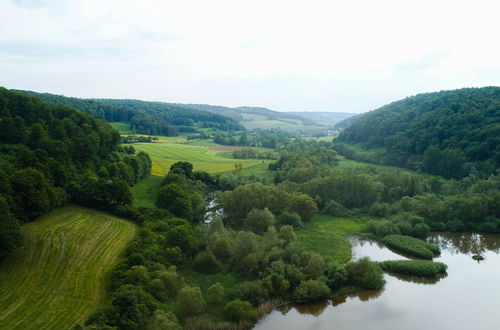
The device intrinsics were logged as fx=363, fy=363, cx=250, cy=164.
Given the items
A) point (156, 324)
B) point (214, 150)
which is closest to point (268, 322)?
point (156, 324)

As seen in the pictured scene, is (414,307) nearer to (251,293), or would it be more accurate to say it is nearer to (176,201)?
(251,293)

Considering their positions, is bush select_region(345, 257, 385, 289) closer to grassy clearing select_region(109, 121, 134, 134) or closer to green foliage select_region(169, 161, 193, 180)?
green foliage select_region(169, 161, 193, 180)

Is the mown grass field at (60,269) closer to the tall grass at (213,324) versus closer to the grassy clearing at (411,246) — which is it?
the tall grass at (213,324)

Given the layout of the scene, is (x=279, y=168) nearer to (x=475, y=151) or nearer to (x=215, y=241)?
(x=475, y=151)

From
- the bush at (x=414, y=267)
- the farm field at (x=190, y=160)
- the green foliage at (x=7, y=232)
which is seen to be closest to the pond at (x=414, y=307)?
the bush at (x=414, y=267)

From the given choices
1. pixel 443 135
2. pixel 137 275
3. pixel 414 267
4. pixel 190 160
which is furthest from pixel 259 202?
pixel 443 135

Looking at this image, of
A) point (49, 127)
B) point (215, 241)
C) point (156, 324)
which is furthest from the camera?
point (49, 127)
